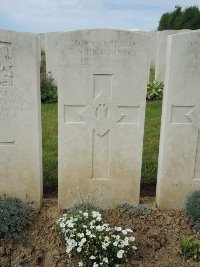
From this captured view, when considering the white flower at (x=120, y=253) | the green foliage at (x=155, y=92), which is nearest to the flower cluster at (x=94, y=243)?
the white flower at (x=120, y=253)

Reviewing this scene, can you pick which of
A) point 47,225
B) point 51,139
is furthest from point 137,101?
point 51,139

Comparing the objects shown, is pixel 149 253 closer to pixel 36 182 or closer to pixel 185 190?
pixel 185 190

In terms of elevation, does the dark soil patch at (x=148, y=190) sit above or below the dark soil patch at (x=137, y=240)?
above

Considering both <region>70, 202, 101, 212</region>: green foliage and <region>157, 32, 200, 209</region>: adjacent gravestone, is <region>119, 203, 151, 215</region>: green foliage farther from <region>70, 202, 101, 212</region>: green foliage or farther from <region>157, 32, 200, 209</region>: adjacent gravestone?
<region>70, 202, 101, 212</region>: green foliage

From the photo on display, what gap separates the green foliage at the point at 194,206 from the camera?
4121 millimetres

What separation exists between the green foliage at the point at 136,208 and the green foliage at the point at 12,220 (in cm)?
119

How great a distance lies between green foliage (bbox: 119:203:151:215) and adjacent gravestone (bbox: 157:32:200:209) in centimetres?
22

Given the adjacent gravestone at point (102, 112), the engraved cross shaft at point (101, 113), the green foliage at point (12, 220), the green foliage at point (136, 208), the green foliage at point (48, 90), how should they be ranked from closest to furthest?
the green foliage at point (12, 220), the adjacent gravestone at point (102, 112), the engraved cross shaft at point (101, 113), the green foliage at point (136, 208), the green foliage at point (48, 90)

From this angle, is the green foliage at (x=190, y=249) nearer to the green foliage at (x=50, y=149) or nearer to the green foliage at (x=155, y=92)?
the green foliage at (x=50, y=149)

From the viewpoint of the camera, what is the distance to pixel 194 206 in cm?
416

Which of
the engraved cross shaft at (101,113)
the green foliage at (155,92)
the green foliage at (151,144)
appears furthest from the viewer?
the green foliage at (155,92)

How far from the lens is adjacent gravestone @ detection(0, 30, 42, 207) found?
3877 mm

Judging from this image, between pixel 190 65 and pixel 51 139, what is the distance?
3495mm

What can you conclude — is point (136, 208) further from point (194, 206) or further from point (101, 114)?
point (101, 114)
